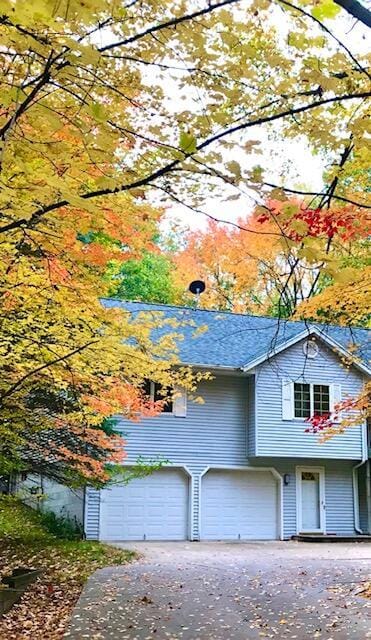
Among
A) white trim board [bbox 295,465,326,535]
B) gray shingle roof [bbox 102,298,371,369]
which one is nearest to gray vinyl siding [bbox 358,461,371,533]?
white trim board [bbox 295,465,326,535]

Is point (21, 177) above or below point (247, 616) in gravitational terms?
above

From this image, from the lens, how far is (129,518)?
→ 16984 millimetres

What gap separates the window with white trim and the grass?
713 cm

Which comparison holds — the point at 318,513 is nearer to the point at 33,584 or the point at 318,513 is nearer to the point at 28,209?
the point at 33,584

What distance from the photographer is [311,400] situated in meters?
18.9

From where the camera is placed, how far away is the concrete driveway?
6.96 meters

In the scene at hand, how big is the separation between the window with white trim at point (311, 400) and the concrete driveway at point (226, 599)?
5.42 meters

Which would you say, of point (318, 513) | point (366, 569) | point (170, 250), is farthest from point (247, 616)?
point (170, 250)

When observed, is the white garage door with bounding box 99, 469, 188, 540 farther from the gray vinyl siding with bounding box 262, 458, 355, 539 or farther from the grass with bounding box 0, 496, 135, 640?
the gray vinyl siding with bounding box 262, 458, 355, 539

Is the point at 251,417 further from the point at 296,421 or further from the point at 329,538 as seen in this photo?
the point at 329,538

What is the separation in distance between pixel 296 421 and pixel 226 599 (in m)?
10.1

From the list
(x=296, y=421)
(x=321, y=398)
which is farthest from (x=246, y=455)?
(x=321, y=398)

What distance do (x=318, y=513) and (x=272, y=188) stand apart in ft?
57.3

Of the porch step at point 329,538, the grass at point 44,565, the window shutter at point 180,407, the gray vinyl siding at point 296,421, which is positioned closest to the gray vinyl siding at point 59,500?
the grass at point 44,565
